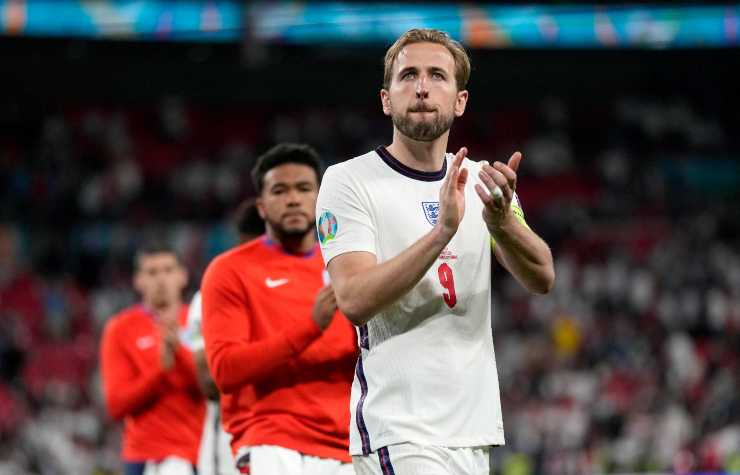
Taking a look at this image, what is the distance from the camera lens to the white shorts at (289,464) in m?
4.46

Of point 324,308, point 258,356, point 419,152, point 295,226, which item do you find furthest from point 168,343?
point 419,152

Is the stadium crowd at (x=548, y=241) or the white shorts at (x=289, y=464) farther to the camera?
the stadium crowd at (x=548, y=241)

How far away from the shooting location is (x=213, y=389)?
564cm

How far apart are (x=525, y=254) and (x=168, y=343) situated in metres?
3.11

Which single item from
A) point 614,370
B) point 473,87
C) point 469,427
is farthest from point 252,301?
point 473,87

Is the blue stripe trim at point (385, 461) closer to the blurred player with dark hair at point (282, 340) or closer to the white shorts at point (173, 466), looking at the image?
the blurred player with dark hair at point (282, 340)

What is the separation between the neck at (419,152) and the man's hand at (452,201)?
14.5 inches

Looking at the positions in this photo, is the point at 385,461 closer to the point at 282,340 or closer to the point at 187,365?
the point at 282,340

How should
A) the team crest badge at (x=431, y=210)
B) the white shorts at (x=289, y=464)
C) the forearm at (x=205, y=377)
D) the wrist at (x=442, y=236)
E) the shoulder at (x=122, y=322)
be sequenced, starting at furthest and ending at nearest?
1. the shoulder at (x=122, y=322)
2. the forearm at (x=205, y=377)
3. the white shorts at (x=289, y=464)
4. the team crest badge at (x=431, y=210)
5. the wrist at (x=442, y=236)

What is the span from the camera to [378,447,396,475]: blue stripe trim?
335 cm

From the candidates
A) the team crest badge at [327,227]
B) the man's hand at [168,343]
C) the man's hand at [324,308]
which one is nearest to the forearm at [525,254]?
the team crest badge at [327,227]

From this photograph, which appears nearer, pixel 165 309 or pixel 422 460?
pixel 422 460

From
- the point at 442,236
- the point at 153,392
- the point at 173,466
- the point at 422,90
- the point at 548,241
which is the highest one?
the point at 422,90

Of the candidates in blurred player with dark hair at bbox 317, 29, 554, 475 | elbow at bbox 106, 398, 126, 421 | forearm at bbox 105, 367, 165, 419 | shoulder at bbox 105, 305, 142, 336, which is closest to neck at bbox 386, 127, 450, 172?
blurred player with dark hair at bbox 317, 29, 554, 475
